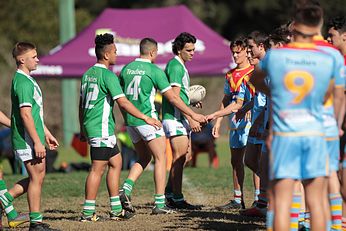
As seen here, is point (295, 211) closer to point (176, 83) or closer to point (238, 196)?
point (238, 196)

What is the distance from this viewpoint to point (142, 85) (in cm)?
1205

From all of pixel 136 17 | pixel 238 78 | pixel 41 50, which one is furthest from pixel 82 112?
pixel 41 50

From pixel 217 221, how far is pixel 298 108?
360 centimetres

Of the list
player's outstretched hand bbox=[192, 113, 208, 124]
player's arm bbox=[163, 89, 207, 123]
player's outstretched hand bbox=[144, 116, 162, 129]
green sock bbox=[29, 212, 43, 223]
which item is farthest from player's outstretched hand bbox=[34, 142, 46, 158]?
player's outstretched hand bbox=[192, 113, 208, 124]

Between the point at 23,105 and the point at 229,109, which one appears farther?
the point at 229,109

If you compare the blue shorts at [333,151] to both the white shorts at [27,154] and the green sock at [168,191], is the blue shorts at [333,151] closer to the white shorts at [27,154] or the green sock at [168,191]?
the white shorts at [27,154]

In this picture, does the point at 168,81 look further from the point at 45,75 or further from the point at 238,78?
the point at 45,75

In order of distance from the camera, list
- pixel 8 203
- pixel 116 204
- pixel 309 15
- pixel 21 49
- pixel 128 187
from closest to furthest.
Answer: pixel 309 15, pixel 21 49, pixel 8 203, pixel 116 204, pixel 128 187

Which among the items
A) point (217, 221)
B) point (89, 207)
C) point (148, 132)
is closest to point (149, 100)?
point (148, 132)

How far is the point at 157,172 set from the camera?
12.1m

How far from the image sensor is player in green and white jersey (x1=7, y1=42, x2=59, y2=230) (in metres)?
10.3

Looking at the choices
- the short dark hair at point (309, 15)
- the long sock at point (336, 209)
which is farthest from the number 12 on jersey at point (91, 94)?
the short dark hair at point (309, 15)

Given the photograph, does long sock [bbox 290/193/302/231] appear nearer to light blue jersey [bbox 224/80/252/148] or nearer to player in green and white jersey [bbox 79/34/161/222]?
player in green and white jersey [bbox 79/34/161/222]

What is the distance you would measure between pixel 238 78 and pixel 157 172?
5.36 ft
